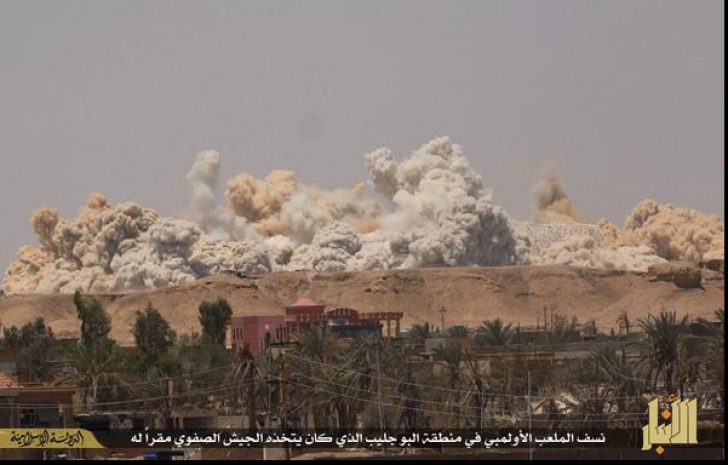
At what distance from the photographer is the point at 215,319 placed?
142625 mm

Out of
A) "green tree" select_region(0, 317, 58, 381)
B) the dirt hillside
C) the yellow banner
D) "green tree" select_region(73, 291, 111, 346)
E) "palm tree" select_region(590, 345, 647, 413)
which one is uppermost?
the dirt hillside

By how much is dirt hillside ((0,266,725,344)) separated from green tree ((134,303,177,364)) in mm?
29825

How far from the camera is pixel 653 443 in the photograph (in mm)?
72875

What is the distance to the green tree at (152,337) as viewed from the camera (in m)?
124

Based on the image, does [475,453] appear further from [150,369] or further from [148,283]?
[148,283]

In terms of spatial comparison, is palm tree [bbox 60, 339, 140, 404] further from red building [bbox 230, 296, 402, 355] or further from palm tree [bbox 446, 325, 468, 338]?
palm tree [bbox 446, 325, 468, 338]

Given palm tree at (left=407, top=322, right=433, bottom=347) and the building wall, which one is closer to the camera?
palm tree at (left=407, top=322, right=433, bottom=347)

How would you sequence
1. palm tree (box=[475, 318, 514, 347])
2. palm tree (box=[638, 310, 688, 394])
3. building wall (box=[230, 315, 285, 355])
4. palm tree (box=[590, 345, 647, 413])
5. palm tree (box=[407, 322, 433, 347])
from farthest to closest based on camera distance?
building wall (box=[230, 315, 285, 355]) → palm tree (box=[407, 322, 433, 347]) → palm tree (box=[475, 318, 514, 347]) → palm tree (box=[638, 310, 688, 394]) → palm tree (box=[590, 345, 647, 413])

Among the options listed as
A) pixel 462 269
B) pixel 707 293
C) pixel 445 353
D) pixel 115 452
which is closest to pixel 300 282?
pixel 462 269

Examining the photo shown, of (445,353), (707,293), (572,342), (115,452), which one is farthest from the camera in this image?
(707,293)

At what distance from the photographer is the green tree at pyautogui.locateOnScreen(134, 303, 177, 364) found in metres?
124

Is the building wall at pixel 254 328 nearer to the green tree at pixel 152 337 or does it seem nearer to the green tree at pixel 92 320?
the green tree at pixel 152 337

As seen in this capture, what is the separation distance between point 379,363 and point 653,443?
22.0m

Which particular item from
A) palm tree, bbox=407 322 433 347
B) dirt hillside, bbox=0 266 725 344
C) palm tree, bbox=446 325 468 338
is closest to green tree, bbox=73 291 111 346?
palm tree, bbox=407 322 433 347
